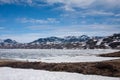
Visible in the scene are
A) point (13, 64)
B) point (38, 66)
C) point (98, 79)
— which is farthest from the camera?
point (13, 64)

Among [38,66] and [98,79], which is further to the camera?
[38,66]

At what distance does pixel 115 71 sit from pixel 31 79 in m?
12.9

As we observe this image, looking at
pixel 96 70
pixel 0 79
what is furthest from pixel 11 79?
pixel 96 70

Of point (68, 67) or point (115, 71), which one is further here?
point (68, 67)

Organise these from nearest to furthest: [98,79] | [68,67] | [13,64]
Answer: [98,79], [68,67], [13,64]

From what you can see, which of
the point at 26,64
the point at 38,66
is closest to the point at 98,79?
the point at 38,66

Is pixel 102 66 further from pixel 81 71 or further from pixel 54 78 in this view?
pixel 54 78

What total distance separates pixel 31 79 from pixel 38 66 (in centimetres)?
1620

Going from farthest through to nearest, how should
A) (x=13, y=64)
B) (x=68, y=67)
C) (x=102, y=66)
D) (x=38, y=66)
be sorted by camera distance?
(x=13, y=64)
(x=38, y=66)
(x=68, y=67)
(x=102, y=66)

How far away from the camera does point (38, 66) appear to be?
149 feet

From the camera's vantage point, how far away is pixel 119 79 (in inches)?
1100

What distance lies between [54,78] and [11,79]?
225 inches

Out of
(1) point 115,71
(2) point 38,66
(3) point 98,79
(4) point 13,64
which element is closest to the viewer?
(3) point 98,79

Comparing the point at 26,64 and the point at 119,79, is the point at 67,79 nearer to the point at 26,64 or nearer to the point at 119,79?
the point at 119,79
